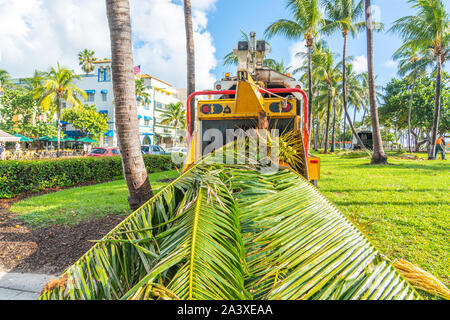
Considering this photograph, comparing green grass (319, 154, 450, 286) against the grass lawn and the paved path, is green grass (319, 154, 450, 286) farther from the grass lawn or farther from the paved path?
the paved path

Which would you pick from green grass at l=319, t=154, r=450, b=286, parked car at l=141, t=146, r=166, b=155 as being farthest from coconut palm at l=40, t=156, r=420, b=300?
parked car at l=141, t=146, r=166, b=155

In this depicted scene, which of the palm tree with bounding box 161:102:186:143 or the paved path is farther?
the palm tree with bounding box 161:102:186:143

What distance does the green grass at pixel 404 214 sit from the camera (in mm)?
3197

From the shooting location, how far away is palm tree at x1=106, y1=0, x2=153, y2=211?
3754mm

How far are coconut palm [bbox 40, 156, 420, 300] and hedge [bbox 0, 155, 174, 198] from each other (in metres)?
8.05

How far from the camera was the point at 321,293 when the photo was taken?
124 cm

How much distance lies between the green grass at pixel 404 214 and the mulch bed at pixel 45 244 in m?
3.84

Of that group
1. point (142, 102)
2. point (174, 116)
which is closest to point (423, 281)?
point (142, 102)

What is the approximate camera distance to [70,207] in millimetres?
6172

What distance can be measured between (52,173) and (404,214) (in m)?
10.2

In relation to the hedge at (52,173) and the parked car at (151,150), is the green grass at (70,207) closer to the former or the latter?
the hedge at (52,173)
